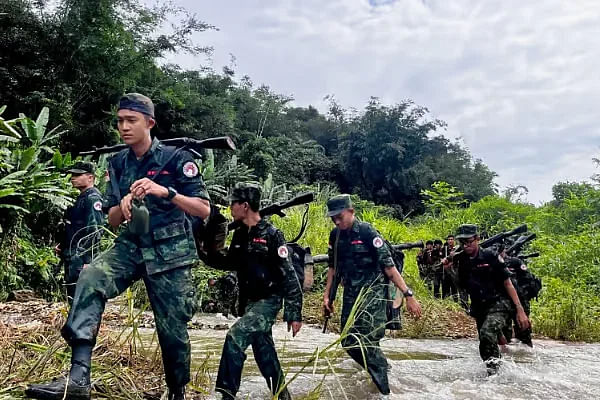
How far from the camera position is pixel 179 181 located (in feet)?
11.9

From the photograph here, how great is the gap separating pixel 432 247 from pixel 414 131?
21.1 m

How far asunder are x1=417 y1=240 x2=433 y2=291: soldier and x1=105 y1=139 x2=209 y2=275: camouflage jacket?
9.93 metres

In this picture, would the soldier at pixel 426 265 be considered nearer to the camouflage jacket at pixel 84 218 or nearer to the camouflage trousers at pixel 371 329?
the camouflage trousers at pixel 371 329

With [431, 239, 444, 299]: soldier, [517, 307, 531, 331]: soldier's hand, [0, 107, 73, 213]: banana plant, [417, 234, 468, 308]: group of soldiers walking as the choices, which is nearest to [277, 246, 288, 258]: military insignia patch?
[517, 307, 531, 331]: soldier's hand

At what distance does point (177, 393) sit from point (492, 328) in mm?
3654

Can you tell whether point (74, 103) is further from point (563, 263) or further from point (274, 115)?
point (274, 115)

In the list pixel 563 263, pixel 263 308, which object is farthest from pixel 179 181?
pixel 563 263

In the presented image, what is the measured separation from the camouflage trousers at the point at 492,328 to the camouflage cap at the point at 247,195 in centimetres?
300

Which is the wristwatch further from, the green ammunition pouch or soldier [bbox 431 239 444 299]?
soldier [bbox 431 239 444 299]

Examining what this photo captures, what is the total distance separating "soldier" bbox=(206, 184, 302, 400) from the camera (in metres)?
4.32

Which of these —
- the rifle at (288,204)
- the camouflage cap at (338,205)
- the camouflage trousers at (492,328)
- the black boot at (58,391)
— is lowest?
the black boot at (58,391)

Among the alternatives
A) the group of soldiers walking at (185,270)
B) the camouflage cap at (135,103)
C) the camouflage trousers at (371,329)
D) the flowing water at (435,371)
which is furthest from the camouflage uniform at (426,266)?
the camouflage cap at (135,103)

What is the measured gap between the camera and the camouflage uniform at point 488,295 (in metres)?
6.06

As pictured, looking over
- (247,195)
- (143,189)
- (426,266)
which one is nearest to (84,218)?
(247,195)
